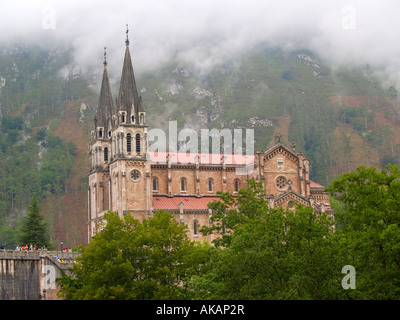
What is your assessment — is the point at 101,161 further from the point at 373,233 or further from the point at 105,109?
the point at 373,233

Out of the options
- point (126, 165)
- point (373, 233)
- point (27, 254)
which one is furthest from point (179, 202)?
point (373, 233)

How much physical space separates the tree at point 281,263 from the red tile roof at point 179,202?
3918cm

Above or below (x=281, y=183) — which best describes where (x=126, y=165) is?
above

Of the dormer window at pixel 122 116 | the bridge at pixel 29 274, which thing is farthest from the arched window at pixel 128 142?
the bridge at pixel 29 274

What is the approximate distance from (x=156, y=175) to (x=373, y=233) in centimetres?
5690

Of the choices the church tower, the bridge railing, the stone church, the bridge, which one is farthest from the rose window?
the bridge

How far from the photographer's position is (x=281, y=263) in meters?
55.9

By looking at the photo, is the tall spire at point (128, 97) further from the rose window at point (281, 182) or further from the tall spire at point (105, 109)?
the rose window at point (281, 182)

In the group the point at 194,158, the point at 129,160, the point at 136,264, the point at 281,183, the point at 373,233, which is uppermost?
the point at 194,158

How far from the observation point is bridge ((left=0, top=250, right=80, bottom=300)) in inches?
3068

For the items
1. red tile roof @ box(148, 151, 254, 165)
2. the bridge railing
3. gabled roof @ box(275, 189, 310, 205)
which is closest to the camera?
the bridge railing

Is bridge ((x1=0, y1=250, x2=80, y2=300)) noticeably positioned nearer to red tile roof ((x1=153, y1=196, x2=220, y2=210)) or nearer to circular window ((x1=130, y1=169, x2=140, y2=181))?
circular window ((x1=130, y1=169, x2=140, y2=181))

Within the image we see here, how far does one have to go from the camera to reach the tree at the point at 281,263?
177 ft

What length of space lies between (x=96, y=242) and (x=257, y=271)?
689 inches
